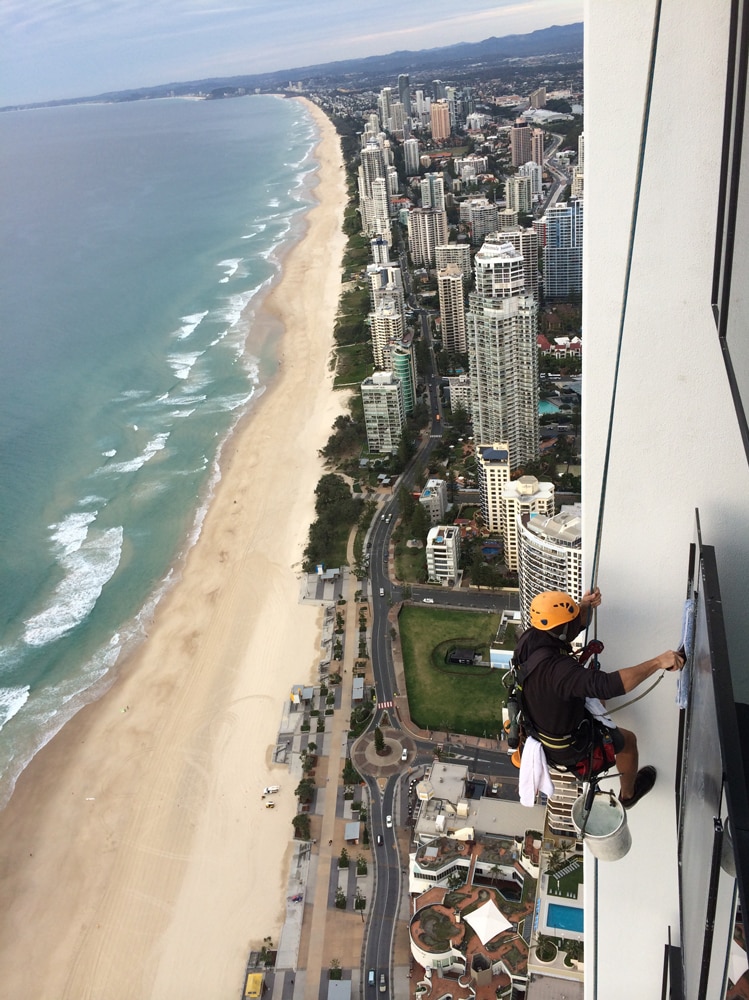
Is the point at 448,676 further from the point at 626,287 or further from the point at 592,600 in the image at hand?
the point at 626,287

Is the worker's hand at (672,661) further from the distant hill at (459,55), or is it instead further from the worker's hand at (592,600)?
the distant hill at (459,55)

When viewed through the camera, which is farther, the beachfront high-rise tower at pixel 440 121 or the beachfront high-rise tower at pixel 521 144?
the beachfront high-rise tower at pixel 440 121

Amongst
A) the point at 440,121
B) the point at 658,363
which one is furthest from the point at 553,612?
the point at 440,121

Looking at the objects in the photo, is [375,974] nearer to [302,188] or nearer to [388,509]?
[388,509]

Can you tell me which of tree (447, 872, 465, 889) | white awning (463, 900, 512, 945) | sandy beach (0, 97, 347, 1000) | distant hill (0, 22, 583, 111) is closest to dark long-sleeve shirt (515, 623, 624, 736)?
white awning (463, 900, 512, 945)

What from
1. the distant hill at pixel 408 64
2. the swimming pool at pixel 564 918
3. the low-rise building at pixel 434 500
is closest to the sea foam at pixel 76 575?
the low-rise building at pixel 434 500

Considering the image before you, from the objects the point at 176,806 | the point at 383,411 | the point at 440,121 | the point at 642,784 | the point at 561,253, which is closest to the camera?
the point at 642,784
